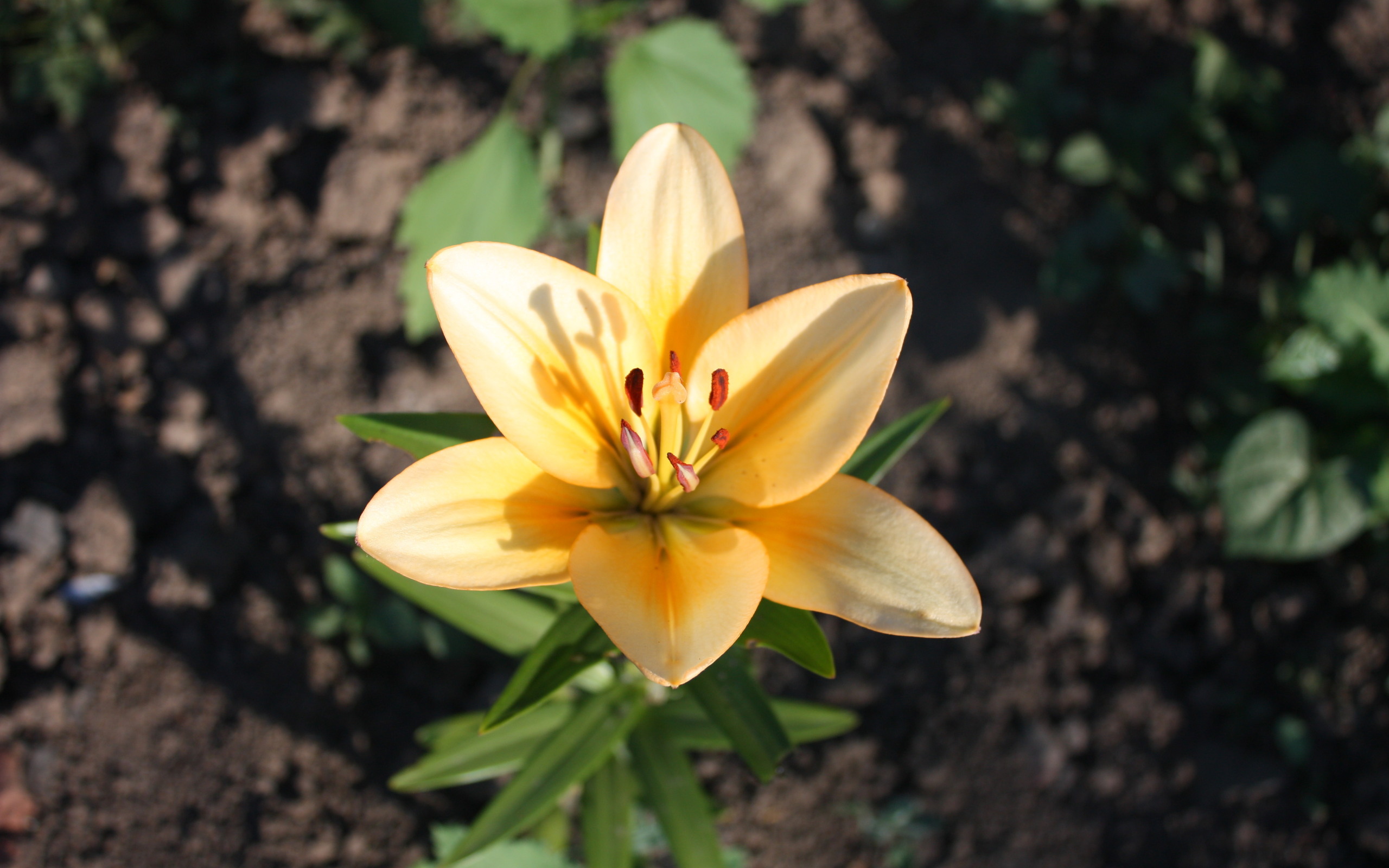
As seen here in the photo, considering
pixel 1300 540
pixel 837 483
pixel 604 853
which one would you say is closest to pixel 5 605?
pixel 604 853

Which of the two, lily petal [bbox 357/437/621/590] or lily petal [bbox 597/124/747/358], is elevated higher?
lily petal [bbox 597/124/747/358]

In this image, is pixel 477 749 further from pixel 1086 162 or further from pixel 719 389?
pixel 1086 162

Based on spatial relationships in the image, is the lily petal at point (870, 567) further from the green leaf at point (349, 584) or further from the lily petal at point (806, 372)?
the green leaf at point (349, 584)

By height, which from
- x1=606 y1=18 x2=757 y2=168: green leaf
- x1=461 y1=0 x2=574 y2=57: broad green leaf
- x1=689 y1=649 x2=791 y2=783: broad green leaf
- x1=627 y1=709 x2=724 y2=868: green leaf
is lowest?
x1=627 y1=709 x2=724 y2=868: green leaf

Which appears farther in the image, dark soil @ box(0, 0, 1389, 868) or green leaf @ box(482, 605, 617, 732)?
dark soil @ box(0, 0, 1389, 868)

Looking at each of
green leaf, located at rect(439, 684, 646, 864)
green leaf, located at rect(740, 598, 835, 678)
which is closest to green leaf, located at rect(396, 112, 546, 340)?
green leaf, located at rect(439, 684, 646, 864)

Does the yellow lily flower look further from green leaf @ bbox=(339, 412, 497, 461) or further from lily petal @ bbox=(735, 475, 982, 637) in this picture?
green leaf @ bbox=(339, 412, 497, 461)

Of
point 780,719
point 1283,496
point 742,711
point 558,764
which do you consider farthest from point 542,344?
point 1283,496
